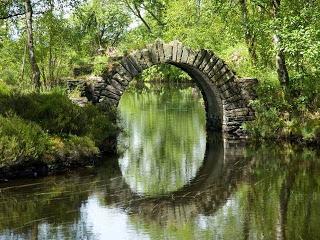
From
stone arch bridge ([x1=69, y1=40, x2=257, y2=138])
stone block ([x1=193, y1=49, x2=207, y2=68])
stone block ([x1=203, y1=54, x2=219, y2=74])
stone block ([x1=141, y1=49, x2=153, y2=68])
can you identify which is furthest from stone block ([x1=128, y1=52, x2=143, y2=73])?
stone block ([x1=203, y1=54, x2=219, y2=74])

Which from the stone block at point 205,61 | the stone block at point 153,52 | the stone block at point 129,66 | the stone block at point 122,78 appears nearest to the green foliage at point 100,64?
the stone block at point 122,78

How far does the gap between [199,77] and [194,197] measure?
394 inches

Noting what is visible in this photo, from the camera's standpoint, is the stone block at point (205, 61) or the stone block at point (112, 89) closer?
the stone block at point (112, 89)

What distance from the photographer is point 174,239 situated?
31.6 ft

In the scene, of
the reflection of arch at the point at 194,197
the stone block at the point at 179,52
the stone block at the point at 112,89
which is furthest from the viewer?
the stone block at the point at 179,52

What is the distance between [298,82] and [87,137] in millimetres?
8586

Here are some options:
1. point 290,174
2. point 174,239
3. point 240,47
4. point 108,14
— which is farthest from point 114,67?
point 108,14

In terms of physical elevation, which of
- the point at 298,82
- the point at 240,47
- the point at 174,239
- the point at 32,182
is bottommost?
the point at 174,239

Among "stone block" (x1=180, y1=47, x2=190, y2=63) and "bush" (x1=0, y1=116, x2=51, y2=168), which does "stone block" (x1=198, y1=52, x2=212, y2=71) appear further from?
"bush" (x1=0, y1=116, x2=51, y2=168)

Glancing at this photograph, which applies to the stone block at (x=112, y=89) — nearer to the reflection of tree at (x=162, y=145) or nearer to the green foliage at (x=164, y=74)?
the reflection of tree at (x=162, y=145)

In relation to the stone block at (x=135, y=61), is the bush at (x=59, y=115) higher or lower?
lower

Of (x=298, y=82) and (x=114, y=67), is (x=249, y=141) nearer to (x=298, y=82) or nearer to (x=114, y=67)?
(x=298, y=82)

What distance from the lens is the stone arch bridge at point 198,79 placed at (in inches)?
768

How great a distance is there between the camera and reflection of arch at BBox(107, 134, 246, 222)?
11680 mm
